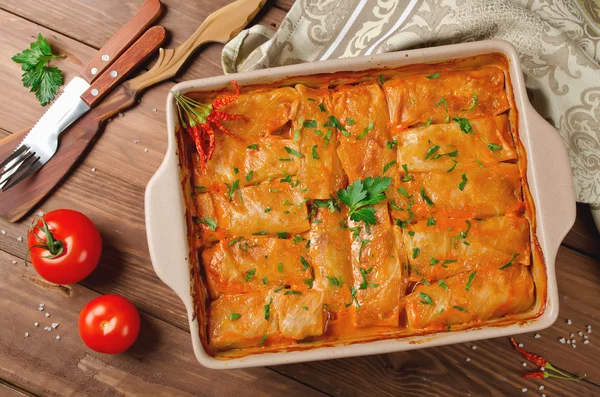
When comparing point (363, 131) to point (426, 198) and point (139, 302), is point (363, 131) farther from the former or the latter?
point (139, 302)

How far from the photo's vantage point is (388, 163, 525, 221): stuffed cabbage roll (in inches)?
90.0

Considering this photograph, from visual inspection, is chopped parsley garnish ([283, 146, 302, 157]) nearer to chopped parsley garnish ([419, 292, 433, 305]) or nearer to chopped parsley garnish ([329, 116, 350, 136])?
chopped parsley garnish ([329, 116, 350, 136])

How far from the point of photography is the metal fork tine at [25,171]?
261 cm

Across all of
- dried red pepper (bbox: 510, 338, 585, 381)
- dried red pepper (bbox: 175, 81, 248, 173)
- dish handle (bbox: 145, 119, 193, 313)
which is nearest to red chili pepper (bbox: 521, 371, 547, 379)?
dried red pepper (bbox: 510, 338, 585, 381)

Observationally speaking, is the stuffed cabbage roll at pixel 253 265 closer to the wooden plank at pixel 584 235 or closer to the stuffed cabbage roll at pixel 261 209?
the stuffed cabbage roll at pixel 261 209

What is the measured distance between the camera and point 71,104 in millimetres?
2643

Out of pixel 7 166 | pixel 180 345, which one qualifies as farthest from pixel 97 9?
pixel 180 345

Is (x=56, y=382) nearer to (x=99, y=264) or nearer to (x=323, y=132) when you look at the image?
(x=99, y=264)

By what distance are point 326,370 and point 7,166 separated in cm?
182

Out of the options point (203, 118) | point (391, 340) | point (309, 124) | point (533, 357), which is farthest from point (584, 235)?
point (203, 118)

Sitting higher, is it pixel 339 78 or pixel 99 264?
pixel 339 78

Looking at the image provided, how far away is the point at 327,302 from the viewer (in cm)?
228

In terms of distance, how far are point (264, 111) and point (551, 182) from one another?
1204mm

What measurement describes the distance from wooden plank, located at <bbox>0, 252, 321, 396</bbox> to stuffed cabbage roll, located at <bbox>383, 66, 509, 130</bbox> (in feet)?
4.65
